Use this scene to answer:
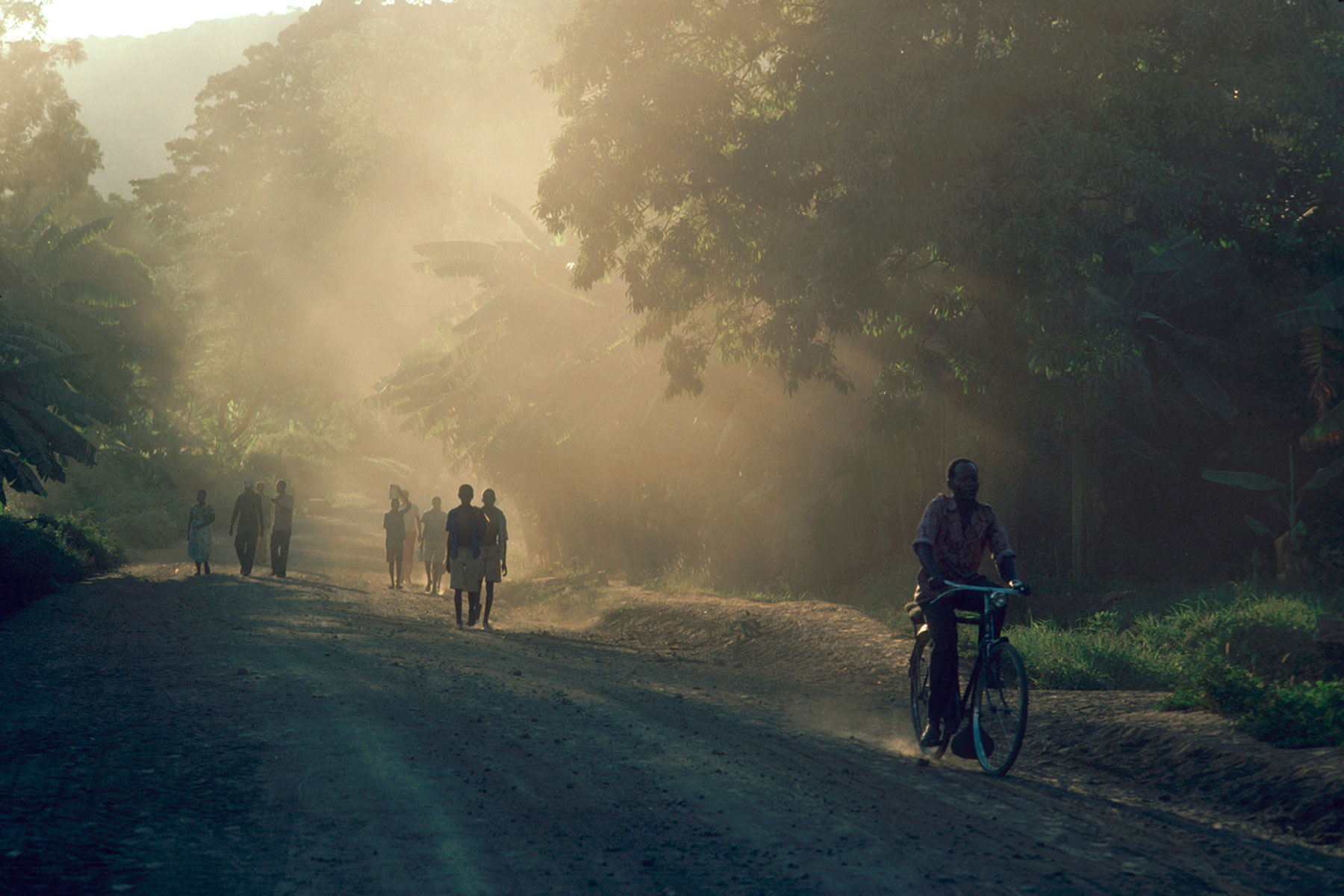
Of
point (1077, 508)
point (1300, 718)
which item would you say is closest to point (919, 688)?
point (1300, 718)

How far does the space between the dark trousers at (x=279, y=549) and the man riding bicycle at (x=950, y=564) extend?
16.6 metres

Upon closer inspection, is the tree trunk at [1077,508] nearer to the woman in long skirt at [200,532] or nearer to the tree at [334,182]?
the woman in long skirt at [200,532]

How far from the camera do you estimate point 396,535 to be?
22.0 meters

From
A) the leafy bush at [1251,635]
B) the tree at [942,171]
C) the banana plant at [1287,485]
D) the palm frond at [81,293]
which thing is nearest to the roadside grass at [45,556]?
the palm frond at [81,293]

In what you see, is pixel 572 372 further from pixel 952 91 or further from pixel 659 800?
pixel 659 800

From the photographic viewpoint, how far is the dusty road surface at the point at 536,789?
4.95 meters

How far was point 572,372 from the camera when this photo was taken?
22.7 meters

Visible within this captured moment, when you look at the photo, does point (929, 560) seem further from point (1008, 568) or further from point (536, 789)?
point (536, 789)

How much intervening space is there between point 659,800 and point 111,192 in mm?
55327

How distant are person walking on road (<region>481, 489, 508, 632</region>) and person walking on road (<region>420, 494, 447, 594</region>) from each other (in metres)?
4.86

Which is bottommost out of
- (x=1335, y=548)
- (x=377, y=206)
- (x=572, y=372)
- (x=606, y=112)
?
(x=1335, y=548)

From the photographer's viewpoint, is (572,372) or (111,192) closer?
(572,372)

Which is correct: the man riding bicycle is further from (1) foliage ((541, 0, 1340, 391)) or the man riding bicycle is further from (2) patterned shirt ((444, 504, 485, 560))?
(2) patterned shirt ((444, 504, 485, 560))

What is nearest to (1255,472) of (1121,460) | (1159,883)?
(1121,460)
